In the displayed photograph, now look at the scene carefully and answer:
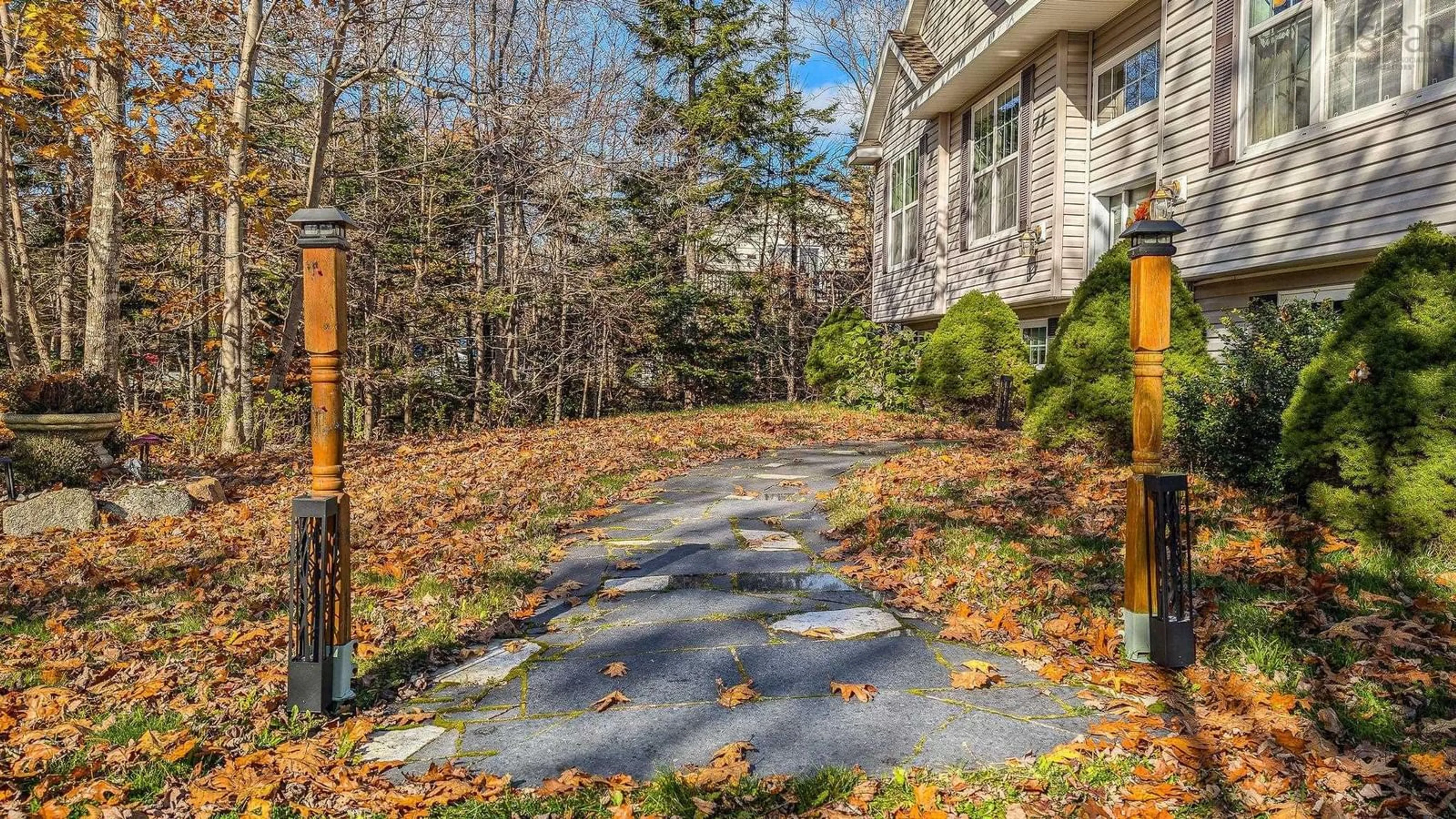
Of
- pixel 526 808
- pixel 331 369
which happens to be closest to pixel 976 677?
pixel 526 808

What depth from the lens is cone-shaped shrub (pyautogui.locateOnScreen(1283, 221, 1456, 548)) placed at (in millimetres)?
4090

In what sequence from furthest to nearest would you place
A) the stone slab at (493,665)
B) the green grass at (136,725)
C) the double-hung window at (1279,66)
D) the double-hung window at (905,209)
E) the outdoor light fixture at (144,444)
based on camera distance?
the double-hung window at (905,209) → the outdoor light fixture at (144,444) → the double-hung window at (1279,66) → the stone slab at (493,665) → the green grass at (136,725)

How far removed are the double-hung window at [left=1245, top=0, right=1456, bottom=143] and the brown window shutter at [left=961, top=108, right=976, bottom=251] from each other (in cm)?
506

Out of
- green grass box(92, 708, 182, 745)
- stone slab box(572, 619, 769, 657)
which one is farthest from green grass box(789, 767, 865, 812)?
green grass box(92, 708, 182, 745)

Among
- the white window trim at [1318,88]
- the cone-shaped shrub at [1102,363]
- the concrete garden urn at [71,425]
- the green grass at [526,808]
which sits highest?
the white window trim at [1318,88]

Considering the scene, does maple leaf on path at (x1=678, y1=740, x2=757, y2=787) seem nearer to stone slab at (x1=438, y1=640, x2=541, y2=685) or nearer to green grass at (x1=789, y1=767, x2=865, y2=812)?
green grass at (x1=789, y1=767, x2=865, y2=812)

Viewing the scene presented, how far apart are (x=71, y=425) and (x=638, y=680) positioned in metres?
6.50

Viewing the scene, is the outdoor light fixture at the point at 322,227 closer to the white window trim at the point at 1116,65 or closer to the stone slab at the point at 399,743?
the stone slab at the point at 399,743

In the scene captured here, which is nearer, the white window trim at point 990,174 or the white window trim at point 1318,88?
the white window trim at point 1318,88

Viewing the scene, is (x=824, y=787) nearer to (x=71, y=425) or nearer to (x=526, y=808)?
(x=526, y=808)

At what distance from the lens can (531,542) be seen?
5.20 metres

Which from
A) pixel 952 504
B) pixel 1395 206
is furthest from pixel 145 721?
pixel 1395 206

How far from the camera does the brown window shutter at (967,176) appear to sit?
11.8 meters

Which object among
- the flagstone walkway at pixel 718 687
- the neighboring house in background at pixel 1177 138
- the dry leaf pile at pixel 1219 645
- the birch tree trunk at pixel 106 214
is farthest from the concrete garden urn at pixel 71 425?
the neighboring house in background at pixel 1177 138
